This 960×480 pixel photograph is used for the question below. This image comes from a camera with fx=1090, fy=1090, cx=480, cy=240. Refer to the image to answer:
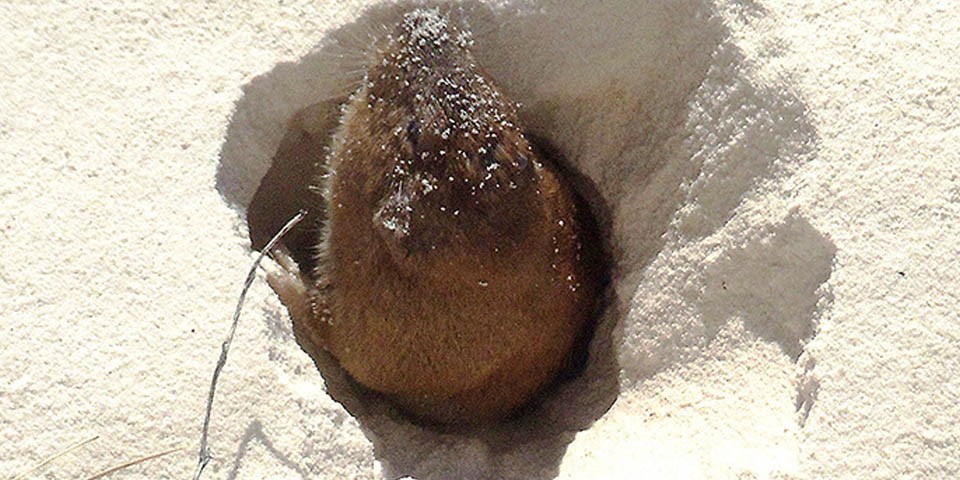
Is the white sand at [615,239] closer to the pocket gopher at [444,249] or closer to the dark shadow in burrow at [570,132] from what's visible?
the dark shadow in burrow at [570,132]

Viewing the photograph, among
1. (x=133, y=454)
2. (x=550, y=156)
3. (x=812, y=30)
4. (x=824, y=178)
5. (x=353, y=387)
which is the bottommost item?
(x=353, y=387)

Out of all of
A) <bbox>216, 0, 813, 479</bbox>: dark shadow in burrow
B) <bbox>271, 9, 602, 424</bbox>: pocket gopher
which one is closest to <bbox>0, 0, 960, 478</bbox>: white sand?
<bbox>216, 0, 813, 479</bbox>: dark shadow in burrow

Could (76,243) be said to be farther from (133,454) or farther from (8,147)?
(133,454)

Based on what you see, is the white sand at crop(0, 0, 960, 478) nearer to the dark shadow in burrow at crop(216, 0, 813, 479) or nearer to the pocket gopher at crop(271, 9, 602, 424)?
the dark shadow in burrow at crop(216, 0, 813, 479)

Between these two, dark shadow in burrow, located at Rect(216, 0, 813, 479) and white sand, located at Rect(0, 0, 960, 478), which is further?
dark shadow in burrow, located at Rect(216, 0, 813, 479)

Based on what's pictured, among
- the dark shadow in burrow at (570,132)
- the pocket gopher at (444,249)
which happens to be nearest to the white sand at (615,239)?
the dark shadow in burrow at (570,132)

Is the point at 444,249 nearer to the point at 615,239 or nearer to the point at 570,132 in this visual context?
the point at 615,239

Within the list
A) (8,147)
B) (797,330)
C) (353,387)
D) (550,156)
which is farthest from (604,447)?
(8,147)
